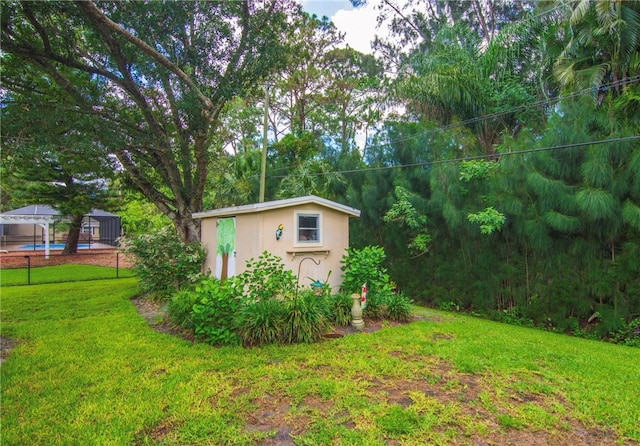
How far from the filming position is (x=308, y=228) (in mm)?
5805

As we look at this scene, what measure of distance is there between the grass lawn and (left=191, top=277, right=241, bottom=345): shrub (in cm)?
22

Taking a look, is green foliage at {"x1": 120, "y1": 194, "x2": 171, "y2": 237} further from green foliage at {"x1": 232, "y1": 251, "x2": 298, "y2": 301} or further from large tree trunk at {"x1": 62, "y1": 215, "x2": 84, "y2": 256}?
green foliage at {"x1": 232, "y1": 251, "x2": 298, "y2": 301}

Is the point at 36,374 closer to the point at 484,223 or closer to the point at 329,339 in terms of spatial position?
the point at 329,339

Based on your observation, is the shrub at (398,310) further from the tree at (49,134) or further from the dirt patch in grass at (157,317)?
the tree at (49,134)

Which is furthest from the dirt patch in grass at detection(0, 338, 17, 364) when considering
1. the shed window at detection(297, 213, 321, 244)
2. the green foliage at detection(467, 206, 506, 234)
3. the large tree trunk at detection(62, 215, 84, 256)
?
the large tree trunk at detection(62, 215, 84, 256)

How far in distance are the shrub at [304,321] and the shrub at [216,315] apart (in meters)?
0.66

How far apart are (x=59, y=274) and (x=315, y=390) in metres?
10.4

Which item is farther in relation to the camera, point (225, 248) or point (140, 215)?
point (140, 215)

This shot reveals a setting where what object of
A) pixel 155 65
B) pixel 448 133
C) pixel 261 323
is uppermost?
pixel 155 65

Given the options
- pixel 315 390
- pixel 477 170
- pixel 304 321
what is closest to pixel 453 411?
pixel 315 390

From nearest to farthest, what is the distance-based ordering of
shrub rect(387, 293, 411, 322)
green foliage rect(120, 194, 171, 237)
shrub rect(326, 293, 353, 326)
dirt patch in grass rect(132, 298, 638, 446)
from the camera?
dirt patch in grass rect(132, 298, 638, 446) → shrub rect(326, 293, 353, 326) → shrub rect(387, 293, 411, 322) → green foliage rect(120, 194, 171, 237)

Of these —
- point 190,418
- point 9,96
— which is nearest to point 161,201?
point 9,96

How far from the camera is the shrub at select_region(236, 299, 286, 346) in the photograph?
4164 millimetres

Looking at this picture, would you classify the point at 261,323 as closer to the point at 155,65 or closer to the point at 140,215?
the point at 155,65
